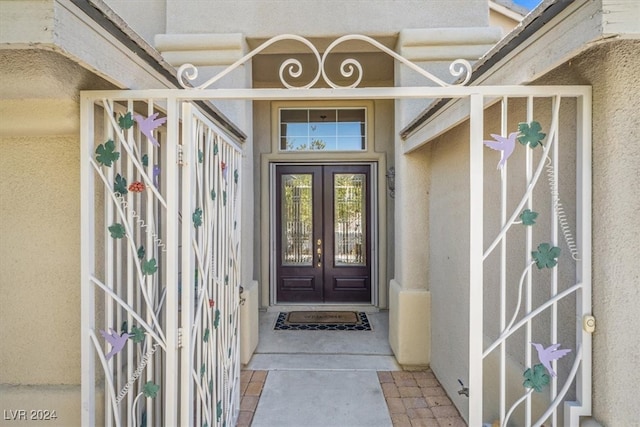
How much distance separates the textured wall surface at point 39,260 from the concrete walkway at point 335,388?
1671mm

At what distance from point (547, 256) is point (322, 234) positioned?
467 cm

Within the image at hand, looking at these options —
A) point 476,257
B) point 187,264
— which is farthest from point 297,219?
point 476,257

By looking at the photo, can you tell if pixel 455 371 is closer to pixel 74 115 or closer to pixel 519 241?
pixel 519 241

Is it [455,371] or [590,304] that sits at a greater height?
[590,304]

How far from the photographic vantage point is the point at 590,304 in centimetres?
160

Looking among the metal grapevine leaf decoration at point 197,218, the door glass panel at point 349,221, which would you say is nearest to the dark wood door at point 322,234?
the door glass panel at point 349,221

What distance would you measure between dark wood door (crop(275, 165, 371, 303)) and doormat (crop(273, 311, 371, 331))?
0.36m

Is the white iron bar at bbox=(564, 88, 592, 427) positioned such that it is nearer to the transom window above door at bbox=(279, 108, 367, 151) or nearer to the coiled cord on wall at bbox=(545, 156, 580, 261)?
the coiled cord on wall at bbox=(545, 156, 580, 261)

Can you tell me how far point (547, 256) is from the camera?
166 cm

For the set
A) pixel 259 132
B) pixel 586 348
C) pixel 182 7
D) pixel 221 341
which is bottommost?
pixel 221 341

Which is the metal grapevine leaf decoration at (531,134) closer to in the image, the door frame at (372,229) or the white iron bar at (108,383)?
the white iron bar at (108,383)

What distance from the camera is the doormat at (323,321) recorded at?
5.22 m

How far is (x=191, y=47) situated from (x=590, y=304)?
4.31 m

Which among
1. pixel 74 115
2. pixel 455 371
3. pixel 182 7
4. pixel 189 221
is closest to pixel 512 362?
pixel 455 371
